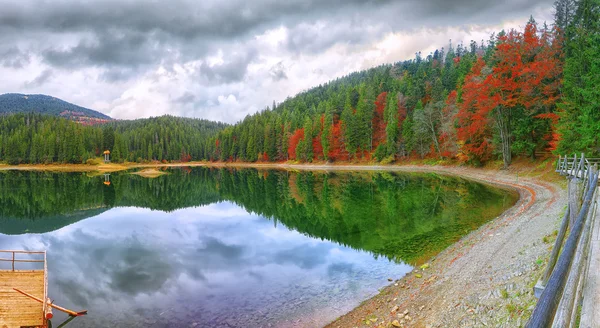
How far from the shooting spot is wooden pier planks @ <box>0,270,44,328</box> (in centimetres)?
1121

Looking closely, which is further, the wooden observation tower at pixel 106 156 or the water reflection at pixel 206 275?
the wooden observation tower at pixel 106 156

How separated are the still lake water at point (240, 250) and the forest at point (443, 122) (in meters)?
10.6

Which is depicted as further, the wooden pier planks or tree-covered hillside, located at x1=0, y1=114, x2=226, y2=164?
tree-covered hillside, located at x1=0, y1=114, x2=226, y2=164

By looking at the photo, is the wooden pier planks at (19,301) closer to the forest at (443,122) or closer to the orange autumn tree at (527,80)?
the forest at (443,122)

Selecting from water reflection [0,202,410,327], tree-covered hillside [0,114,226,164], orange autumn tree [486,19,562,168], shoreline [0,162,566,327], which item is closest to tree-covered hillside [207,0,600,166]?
orange autumn tree [486,19,562,168]

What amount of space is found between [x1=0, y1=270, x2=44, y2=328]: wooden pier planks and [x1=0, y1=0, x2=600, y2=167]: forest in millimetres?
36161

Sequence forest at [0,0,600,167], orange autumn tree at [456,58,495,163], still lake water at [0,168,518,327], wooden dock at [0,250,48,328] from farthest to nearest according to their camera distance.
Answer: orange autumn tree at [456,58,495,163] → forest at [0,0,600,167] → still lake water at [0,168,518,327] → wooden dock at [0,250,48,328]

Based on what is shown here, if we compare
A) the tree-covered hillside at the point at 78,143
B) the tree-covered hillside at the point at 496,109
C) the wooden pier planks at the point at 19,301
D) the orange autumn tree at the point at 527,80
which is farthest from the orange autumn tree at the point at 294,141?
the wooden pier planks at the point at 19,301

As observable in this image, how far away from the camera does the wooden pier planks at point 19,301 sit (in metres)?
11.2

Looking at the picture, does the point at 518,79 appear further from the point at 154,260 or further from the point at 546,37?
the point at 154,260

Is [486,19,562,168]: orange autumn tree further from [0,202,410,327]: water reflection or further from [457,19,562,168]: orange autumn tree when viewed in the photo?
[0,202,410,327]: water reflection

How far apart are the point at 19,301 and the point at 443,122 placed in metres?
72.3

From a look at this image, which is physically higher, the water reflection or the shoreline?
the shoreline

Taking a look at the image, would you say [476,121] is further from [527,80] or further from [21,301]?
[21,301]
